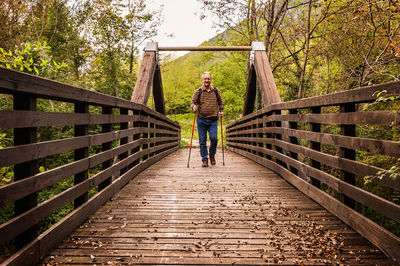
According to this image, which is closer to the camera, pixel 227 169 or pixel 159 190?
pixel 159 190

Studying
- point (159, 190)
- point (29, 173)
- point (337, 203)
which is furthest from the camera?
point (159, 190)

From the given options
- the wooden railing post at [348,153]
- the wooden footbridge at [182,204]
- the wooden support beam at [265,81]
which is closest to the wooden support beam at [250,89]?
the wooden support beam at [265,81]

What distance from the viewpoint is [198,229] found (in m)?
2.62

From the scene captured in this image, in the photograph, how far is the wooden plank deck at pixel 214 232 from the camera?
6.79 feet

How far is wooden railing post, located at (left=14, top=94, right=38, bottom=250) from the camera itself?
182cm

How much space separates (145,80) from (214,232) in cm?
509

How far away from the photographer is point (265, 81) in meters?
6.65

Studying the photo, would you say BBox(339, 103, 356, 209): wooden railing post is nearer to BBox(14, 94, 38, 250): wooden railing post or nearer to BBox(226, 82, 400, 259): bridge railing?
BBox(226, 82, 400, 259): bridge railing

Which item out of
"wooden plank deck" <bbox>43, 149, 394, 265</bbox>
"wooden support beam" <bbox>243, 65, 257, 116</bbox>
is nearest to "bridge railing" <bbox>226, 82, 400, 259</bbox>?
"wooden plank deck" <bbox>43, 149, 394, 265</bbox>

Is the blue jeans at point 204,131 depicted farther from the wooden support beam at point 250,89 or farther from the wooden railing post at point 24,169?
the wooden railing post at point 24,169

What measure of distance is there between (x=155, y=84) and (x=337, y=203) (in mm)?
7158

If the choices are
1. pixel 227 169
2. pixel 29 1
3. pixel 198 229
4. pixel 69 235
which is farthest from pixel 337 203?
pixel 29 1

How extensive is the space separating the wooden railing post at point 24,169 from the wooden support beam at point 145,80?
4.36 m

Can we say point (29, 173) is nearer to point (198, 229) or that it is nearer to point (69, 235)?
point (69, 235)
